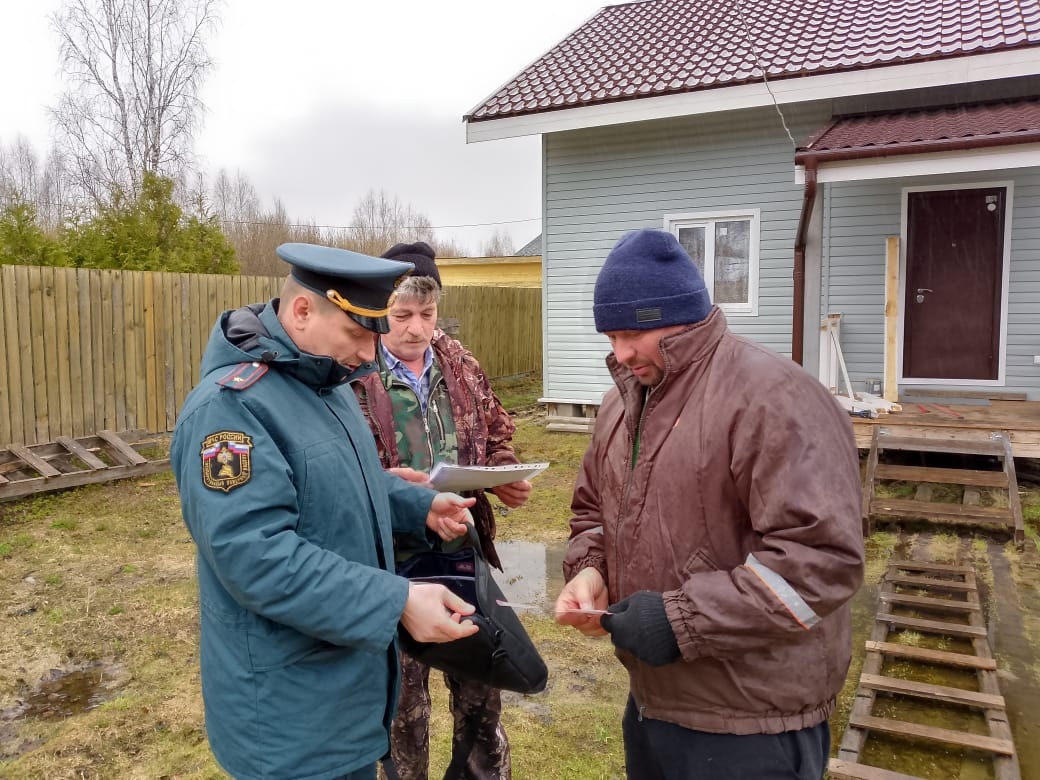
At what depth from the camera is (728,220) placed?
9.73 meters

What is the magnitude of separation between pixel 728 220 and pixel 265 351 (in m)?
8.92

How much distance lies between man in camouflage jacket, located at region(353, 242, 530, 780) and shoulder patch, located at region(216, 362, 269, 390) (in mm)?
851

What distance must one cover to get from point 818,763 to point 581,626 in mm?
560

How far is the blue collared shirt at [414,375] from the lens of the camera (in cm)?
265

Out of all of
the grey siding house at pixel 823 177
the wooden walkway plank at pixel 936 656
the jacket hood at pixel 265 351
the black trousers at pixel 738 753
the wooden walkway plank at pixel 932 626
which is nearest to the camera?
the black trousers at pixel 738 753

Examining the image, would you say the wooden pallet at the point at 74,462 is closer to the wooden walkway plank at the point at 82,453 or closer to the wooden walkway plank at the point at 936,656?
the wooden walkway plank at the point at 82,453

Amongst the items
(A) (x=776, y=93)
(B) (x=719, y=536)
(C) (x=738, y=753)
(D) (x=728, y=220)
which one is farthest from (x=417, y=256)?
(D) (x=728, y=220)

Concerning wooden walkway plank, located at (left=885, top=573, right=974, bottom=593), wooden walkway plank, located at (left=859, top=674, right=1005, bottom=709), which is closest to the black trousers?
wooden walkway plank, located at (left=859, top=674, right=1005, bottom=709)

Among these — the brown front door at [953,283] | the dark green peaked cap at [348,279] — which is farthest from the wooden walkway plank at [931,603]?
the brown front door at [953,283]

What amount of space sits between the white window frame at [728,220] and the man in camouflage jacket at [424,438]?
7197mm

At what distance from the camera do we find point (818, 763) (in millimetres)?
1604

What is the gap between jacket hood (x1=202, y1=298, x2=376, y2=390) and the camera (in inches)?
65.6

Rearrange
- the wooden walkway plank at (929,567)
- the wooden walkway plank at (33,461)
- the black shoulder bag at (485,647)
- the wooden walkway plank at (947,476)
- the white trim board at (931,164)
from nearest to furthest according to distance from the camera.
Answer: the black shoulder bag at (485,647)
the wooden walkway plank at (929,567)
the wooden walkway plank at (947,476)
the white trim board at (931,164)
the wooden walkway plank at (33,461)

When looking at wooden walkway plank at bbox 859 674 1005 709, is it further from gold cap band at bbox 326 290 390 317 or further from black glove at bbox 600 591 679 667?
gold cap band at bbox 326 290 390 317
